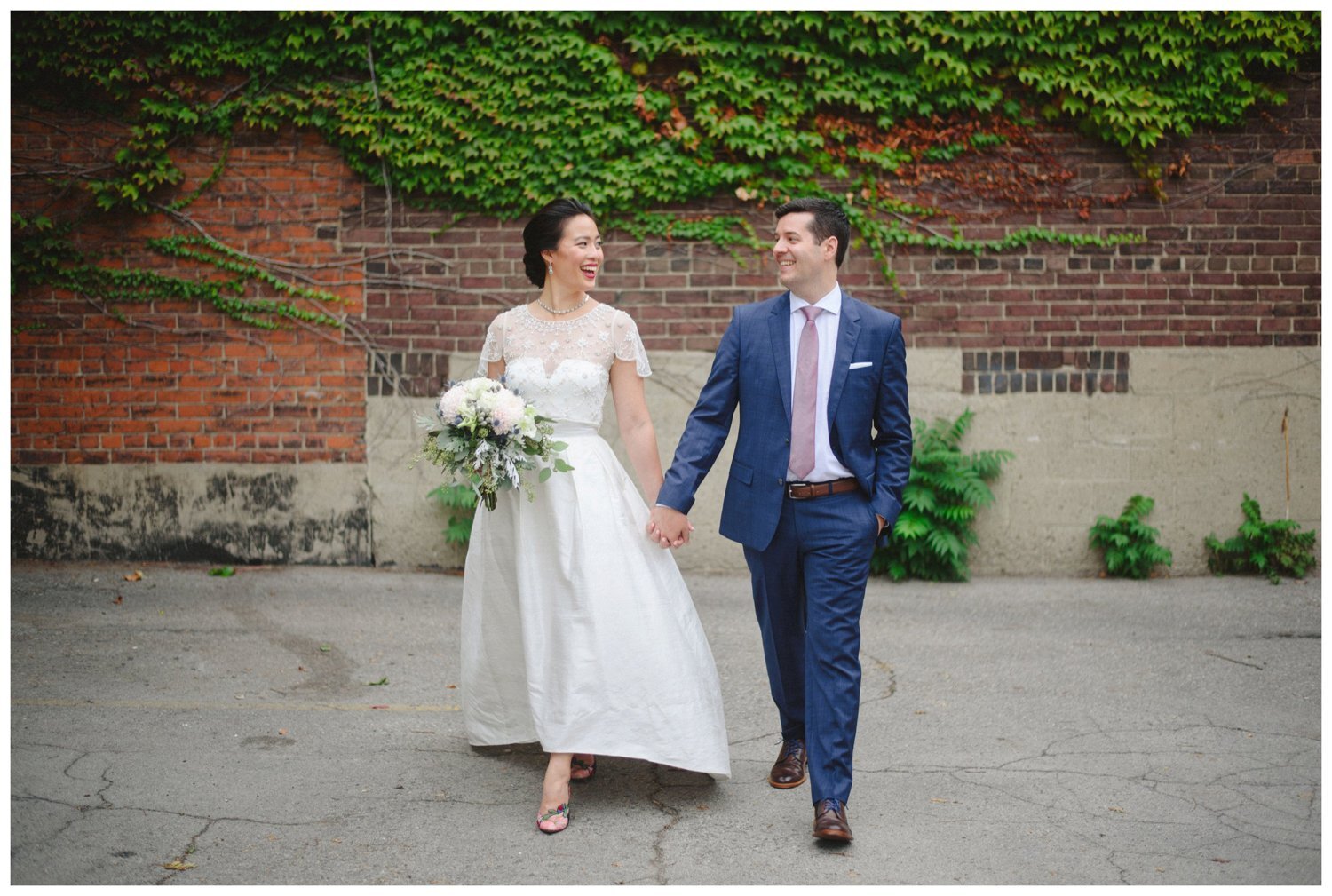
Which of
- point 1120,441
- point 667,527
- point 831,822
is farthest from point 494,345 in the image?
Answer: point 1120,441

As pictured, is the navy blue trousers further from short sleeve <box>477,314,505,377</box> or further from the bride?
short sleeve <box>477,314,505,377</box>

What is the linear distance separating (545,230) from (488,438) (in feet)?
2.58

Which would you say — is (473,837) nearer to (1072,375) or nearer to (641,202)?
(641,202)

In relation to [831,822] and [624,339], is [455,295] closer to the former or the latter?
[624,339]

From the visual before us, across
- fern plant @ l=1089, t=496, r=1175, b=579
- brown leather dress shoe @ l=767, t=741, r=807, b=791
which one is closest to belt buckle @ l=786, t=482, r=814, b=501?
brown leather dress shoe @ l=767, t=741, r=807, b=791

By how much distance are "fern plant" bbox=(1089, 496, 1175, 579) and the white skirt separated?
14.2 ft

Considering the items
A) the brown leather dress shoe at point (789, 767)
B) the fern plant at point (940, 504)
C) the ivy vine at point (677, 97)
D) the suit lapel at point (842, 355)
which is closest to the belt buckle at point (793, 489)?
the suit lapel at point (842, 355)

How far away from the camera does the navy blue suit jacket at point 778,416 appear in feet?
12.4

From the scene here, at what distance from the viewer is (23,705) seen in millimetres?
4805

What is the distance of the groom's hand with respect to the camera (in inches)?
153

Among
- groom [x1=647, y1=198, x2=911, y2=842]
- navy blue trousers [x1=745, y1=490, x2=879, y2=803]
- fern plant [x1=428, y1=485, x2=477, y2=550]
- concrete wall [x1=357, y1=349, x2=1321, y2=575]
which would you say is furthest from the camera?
concrete wall [x1=357, y1=349, x2=1321, y2=575]

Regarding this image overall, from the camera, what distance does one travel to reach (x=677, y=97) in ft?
24.2

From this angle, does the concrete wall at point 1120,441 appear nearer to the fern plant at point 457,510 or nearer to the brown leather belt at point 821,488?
the fern plant at point 457,510

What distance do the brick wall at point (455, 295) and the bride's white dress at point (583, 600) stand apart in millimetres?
3443
